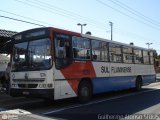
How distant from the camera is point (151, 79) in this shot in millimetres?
23203

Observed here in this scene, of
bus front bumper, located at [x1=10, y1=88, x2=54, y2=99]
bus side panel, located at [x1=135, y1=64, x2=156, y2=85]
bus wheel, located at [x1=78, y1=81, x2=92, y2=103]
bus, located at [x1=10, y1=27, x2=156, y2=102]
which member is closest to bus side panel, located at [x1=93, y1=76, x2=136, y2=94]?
bus, located at [x1=10, y1=27, x2=156, y2=102]

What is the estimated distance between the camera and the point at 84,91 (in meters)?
14.3

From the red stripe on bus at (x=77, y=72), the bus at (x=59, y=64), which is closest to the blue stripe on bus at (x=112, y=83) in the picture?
the bus at (x=59, y=64)

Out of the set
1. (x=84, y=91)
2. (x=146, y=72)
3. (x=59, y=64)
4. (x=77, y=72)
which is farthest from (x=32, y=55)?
(x=146, y=72)

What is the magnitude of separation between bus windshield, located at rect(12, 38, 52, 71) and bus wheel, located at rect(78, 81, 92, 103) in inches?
92.1

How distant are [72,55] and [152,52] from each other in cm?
1166

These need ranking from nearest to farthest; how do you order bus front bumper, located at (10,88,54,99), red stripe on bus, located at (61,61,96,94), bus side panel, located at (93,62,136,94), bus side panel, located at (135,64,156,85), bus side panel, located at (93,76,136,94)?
1. bus front bumper, located at (10,88,54,99)
2. red stripe on bus, located at (61,61,96,94)
3. bus side panel, located at (93,76,136,94)
4. bus side panel, located at (93,62,136,94)
5. bus side panel, located at (135,64,156,85)

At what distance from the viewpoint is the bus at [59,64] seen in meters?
12.4

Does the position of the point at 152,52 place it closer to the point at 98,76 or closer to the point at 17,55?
the point at 98,76

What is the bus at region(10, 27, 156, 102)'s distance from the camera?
12.4m

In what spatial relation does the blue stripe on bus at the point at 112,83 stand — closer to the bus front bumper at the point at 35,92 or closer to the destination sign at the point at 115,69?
the destination sign at the point at 115,69

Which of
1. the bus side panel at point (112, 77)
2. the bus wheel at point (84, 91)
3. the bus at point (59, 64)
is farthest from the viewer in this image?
the bus side panel at point (112, 77)

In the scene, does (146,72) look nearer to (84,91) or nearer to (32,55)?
(84,91)

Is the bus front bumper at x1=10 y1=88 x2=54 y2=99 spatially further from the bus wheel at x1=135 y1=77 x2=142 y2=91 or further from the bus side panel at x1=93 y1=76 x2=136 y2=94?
the bus wheel at x1=135 y1=77 x2=142 y2=91
